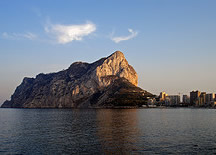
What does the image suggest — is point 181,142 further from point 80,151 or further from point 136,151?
point 80,151

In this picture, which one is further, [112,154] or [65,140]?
[65,140]

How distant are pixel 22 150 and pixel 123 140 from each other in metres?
24.5

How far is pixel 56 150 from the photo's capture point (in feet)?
151

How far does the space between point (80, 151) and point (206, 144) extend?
30.1m

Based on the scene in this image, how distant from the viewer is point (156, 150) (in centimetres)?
4528

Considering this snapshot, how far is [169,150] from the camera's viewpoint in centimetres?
4544

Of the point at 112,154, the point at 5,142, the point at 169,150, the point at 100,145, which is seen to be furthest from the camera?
the point at 5,142

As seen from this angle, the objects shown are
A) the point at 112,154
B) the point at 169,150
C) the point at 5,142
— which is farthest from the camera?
the point at 5,142

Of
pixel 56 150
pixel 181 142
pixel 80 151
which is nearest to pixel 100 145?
pixel 80 151

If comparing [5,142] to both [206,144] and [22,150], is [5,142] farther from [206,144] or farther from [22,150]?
[206,144]

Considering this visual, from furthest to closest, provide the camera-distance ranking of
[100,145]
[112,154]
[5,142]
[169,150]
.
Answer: [5,142], [100,145], [169,150], [112,154]

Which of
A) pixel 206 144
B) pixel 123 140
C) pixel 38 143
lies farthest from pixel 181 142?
pixel 38 143

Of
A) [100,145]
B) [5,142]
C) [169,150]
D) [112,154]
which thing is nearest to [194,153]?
[169,150]

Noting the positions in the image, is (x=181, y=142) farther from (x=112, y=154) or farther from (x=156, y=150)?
(x=112, y=154)
